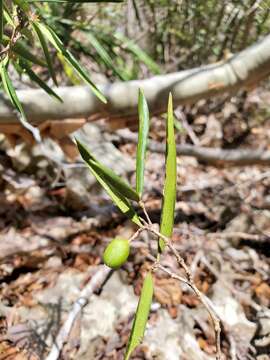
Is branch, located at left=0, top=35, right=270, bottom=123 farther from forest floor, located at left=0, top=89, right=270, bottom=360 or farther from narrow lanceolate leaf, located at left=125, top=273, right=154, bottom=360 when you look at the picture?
narrow lanceolate leaf, located at left=125, top=273, right=154, bottom=360

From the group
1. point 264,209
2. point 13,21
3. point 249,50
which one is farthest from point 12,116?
point 264,209

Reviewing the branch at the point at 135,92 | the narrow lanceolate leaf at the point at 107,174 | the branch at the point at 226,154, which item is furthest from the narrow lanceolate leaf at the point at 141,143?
the branch at the point at 226,154

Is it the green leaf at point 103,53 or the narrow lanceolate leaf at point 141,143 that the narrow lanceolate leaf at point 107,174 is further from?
the green leaf at point 103,53

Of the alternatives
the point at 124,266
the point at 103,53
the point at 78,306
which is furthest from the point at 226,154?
the point at 78,306

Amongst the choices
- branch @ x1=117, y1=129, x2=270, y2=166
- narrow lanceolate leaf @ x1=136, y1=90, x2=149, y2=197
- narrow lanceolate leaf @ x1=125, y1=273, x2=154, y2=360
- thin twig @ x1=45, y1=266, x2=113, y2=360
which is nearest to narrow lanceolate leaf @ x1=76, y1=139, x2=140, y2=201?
narrow lanceolate leaf @ x1=136, y1=90, x2=149, y2=197

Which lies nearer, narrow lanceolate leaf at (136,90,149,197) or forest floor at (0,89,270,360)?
narrow lanceolate leaf at (136,90,149,197)

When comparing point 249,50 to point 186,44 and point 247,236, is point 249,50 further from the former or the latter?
point 186,44
